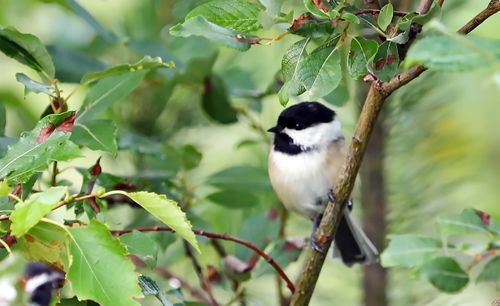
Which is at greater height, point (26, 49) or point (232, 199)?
point (26, 49)

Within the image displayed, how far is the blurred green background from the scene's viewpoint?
7.71ft

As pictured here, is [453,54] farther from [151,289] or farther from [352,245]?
[352,245]

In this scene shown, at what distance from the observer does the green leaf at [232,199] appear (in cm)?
216

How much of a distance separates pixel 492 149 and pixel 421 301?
3.17 feet

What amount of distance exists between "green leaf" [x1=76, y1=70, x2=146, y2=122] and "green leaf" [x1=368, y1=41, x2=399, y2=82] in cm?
55

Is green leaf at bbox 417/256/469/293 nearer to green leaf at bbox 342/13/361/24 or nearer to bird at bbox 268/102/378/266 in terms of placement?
green leaf at bbox 342/13/361/24

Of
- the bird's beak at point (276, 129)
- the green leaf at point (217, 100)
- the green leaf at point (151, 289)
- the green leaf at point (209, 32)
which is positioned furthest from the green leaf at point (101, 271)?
the bird's beak at point (276, 129)

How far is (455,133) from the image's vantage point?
2.66 meters

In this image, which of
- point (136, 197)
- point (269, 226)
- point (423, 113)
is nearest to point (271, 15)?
point (136, 197)

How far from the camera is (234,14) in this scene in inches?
51.8

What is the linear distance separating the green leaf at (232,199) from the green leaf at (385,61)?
0.89m

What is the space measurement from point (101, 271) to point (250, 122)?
129 centimetres

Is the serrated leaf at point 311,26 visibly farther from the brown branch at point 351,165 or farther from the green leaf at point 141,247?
the green leaf at point 141,247

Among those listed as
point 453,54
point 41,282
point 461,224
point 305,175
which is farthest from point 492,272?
point 305,175
